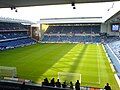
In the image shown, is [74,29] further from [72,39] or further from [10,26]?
[10,26]

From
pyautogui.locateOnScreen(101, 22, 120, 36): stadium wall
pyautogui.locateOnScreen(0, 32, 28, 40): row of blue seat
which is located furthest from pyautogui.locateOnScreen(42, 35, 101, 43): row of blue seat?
pyautogui.locateOnScreen(0, 32, 28, 40): row of blue seat

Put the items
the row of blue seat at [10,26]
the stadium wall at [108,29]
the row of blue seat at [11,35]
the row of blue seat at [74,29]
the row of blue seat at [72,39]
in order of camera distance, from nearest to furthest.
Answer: the row of blue seat at [11,35] → the row of blue seat at [10,26] → the stadium wall at [108,29] → the row of blue seat at [72,39] → the row of blue seat at [74,29]

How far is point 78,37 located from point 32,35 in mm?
15688

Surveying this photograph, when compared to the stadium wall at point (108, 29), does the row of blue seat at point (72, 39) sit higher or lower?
lower

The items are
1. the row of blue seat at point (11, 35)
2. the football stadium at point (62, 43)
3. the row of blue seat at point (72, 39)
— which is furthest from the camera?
the row of blue seat at point (72, 39)

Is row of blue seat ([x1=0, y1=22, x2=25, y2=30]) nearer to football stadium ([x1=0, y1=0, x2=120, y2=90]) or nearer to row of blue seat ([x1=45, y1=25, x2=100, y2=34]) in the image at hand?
football stadium ([x1=0, y1=0, x2=120, y2=90])

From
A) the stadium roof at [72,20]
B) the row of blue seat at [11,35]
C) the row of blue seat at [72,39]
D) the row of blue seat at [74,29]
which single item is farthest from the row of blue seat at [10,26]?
the row of blue seat at [74,29]

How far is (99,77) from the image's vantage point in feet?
63.0

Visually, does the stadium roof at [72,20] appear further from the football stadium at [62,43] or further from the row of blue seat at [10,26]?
the row of blue seat at [10,26]

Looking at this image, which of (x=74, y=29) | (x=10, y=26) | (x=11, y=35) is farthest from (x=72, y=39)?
(x=11, y=35)

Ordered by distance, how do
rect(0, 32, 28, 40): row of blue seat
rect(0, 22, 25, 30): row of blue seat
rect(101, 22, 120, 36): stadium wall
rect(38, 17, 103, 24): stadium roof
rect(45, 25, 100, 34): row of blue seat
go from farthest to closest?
rect(45, 25, 100, 34): row of blue seat → rect(38, 17, 103, 24): stadium roof → rect(101, 22, 120, 36): stadium wall → rect(0, 22, 25, 30): row of blue seat → rect(0, 32, 28, 40): row of blue seat

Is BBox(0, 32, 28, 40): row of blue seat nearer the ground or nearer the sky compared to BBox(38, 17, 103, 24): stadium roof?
nearer the ground

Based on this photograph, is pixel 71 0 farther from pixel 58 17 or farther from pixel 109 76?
pixel 58 17

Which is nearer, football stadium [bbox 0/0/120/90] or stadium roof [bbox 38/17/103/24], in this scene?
football stadium [bbox 0/0/120/90]
